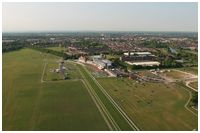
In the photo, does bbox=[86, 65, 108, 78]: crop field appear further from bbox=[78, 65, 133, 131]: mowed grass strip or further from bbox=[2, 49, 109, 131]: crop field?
bbox=[2, 49, 109, 131]: crop field

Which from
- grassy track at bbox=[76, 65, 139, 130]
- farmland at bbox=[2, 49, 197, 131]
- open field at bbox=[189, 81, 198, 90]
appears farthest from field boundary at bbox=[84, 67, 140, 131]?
open field at bbox=[189, 81, 198, 90]

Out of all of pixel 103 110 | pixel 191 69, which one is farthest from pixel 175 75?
pixel 103 110

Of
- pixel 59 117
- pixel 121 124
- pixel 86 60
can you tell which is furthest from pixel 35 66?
pixel 121 124

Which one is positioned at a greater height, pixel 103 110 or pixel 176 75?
pixel 176 75

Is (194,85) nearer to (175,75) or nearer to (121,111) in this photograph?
(175,75)

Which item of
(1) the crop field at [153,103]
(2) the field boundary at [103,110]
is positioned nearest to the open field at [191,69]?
(1) the crop field at [153,103]

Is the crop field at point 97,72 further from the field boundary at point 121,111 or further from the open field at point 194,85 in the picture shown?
the open field at point 194,85
